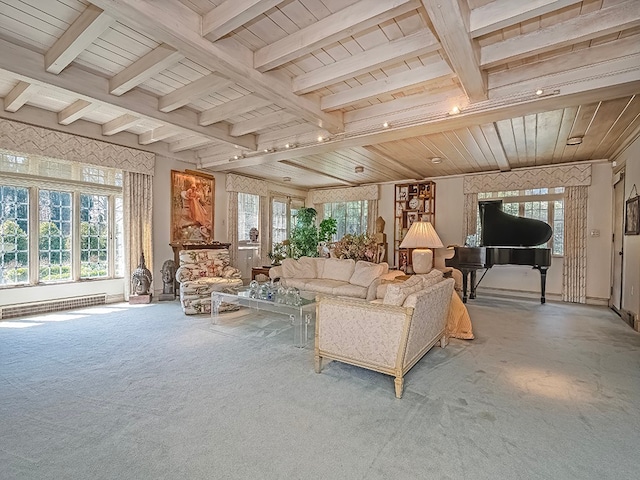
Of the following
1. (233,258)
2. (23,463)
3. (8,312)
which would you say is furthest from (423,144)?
(8,312)

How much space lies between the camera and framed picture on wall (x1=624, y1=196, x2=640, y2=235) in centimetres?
422

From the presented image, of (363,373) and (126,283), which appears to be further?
(126,283)

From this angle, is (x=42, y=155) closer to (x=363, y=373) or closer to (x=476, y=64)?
(x=363, y=373)

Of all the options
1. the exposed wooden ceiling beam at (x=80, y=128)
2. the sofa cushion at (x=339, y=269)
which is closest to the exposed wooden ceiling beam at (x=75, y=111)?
the exposed wooden ceiling beam at (x=80, y=128)

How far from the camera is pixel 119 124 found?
4656 millimetres

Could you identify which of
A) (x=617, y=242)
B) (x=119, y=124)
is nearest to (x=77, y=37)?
(x=119, y=124)

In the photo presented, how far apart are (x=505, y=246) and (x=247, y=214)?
5663 mm

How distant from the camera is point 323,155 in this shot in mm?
5785

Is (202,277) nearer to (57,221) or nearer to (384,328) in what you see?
(57,221)

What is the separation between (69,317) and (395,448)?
15.8ft

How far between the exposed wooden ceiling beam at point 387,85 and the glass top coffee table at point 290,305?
7.59 ft

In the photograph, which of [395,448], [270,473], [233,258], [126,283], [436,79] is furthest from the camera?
[233,258]

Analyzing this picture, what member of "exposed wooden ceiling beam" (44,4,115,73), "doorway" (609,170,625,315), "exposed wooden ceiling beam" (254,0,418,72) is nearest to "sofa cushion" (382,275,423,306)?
"exposed wooden ceiling beam" (254,0,418,72)

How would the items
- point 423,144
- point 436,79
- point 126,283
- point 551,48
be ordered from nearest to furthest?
1. point 551,48
2. point 436,79
3. point 423,144
4. point 126,283
